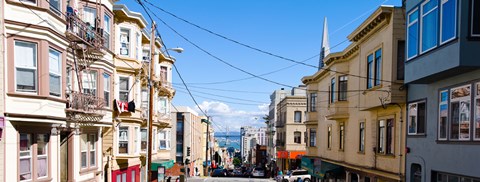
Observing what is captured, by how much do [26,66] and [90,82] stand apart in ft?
16.1

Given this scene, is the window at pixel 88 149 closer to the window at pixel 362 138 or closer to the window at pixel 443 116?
the window at pixel 362 138

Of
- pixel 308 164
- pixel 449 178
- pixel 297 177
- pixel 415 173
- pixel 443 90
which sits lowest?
pixel 297 177

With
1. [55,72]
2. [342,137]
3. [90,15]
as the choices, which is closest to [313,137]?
[342,137]

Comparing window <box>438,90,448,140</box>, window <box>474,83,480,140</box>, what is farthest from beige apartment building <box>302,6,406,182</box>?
window <box>474,83,480,140</box>

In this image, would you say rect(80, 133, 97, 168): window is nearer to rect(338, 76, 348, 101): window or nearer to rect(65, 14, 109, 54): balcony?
rect(65, 14, 109, 54): balcony

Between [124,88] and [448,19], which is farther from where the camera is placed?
[124,88]

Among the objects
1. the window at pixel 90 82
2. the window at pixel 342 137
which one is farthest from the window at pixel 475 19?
the window at pixel 342 137

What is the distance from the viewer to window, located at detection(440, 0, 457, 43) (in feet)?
36.6

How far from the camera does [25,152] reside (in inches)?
464

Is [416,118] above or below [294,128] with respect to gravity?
above

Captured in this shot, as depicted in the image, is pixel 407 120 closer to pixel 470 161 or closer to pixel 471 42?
pixel 470 161

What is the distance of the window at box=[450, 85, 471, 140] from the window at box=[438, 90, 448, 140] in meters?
0.31

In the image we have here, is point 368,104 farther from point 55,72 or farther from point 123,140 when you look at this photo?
point 55,72

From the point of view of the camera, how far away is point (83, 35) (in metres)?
14.3
